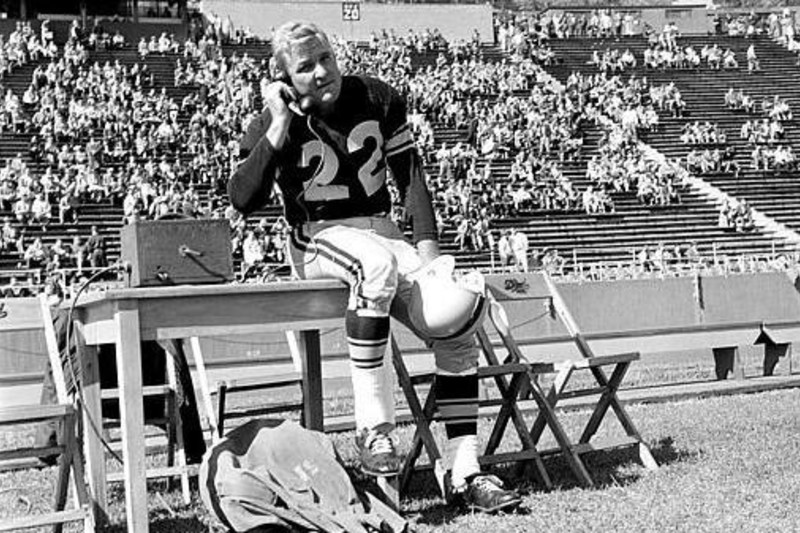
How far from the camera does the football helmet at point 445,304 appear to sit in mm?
5387

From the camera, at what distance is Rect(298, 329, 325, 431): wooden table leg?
6.29 m

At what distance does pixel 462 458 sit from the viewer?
5664mm

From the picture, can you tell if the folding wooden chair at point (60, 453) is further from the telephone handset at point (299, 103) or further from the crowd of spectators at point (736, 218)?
the crowd of spectators at point (736, 218)

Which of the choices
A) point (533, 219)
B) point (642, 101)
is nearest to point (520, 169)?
point (533, 219)

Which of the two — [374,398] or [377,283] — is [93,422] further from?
[377,283]

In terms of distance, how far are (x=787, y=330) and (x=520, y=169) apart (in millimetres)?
17760

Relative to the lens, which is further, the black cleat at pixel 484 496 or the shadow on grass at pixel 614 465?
the shadow on grass at pixel 614 465

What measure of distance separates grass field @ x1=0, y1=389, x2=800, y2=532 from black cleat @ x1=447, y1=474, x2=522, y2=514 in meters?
0.05

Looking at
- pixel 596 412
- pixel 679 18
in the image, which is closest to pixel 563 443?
pixel 596 412

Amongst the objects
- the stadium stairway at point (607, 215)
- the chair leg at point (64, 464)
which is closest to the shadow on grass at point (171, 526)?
the chair leg at point (64, 464)

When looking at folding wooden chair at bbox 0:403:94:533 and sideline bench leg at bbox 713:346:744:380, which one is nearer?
Result: folding wooden chair at bbox 0:403:94:533

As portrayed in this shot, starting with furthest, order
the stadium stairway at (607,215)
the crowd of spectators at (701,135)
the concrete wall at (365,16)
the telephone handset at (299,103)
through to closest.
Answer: the concrete wall at (365,16), the crowd of spectators at (701,135), the stadium stairway at (607,215), the telephone handset at (299,103)

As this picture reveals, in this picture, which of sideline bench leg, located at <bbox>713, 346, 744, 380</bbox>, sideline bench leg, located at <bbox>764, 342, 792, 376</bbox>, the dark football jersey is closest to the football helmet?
the dark football jersey

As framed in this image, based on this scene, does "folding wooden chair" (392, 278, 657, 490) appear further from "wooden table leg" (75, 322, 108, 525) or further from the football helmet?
"wooden table leg" (75, 322, 108, 525)
